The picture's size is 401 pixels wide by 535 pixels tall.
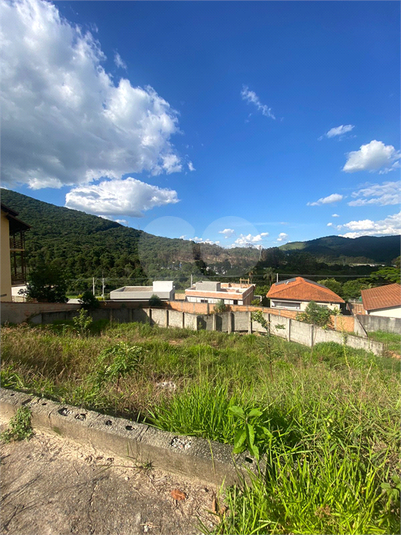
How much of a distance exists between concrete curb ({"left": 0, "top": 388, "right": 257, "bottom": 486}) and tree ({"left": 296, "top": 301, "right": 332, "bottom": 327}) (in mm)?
12596

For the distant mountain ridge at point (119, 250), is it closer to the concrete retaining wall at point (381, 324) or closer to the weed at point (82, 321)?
the concrete retaining wall at point (381, 324)

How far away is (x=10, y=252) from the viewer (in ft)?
39.1

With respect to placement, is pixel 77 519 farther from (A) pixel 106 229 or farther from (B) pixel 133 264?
(A) pixel 106 229

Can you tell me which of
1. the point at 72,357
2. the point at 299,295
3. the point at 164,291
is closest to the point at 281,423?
the point at 72,357

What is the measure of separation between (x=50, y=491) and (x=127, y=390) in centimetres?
79

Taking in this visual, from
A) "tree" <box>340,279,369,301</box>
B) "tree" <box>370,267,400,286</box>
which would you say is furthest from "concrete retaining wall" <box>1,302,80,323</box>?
"tree" <box>370,267,400,286</box>

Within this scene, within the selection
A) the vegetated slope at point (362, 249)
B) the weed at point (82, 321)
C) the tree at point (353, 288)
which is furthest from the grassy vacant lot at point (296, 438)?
the vegetated slope at point (362, 249)

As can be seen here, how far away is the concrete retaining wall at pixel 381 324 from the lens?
496 inches

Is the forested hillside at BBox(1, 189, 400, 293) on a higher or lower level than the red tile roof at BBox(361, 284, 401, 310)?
higher

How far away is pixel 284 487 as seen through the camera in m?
0.98

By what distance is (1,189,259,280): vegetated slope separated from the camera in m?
26.2

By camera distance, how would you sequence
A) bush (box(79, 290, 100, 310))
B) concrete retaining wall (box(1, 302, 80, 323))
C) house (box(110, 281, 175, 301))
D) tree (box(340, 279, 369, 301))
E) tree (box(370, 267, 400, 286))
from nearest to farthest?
concrete retaining wall (box(1, 302, 80, 323))
bush (box(79, 290, 100, 310))
tree (box(370, 267, 400, 286))
house (box(110, 281, 175, 301))
tree (box(340, 279, 369, 301))

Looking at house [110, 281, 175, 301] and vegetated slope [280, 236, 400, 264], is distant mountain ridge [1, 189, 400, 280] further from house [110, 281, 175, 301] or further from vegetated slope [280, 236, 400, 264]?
house [110, 281, 175, 301]

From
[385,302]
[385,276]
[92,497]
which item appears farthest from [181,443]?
[385,276]
